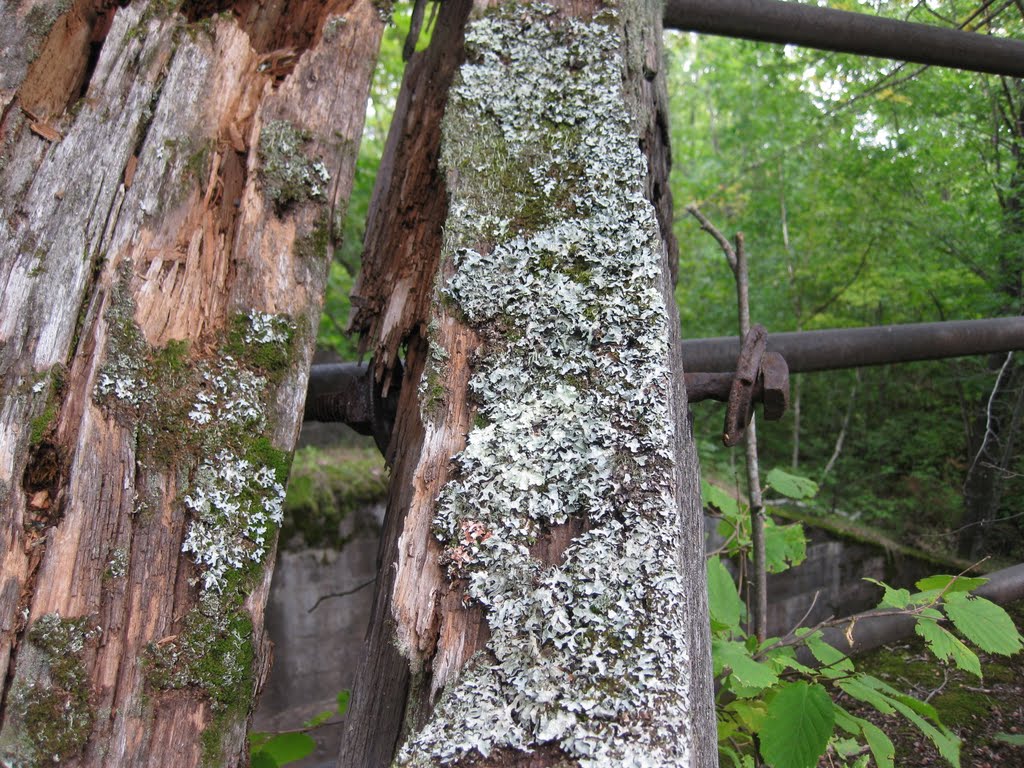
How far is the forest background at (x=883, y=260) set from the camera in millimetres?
5176

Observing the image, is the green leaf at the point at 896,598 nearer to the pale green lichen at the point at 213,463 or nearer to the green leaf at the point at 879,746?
the green leaf at the point at 879,746

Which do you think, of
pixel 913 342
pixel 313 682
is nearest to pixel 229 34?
pixel 913 342

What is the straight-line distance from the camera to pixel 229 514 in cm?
114

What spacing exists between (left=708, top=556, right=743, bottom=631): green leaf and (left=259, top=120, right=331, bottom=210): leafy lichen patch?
1301 millimetres

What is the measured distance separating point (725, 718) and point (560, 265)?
1.28 meters

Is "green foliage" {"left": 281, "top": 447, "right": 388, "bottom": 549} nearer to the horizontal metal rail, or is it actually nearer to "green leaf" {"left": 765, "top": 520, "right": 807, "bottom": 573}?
"green leaf" {"left": 765, "top": 520, "right": 807, "bottom": 573}

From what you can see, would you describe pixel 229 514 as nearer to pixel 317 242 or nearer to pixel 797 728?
pixel 317 242

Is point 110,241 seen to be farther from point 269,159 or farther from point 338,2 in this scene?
point 338,2

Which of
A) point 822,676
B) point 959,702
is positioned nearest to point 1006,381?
point 959,702

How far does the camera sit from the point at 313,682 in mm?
5715

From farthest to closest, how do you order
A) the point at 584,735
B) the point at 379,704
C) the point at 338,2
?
the point at 338,2 < the point at 379,704 < the point at 584,735

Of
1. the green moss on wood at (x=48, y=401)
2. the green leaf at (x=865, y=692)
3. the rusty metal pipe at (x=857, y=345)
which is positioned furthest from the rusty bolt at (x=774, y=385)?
the green moss on wood at (x=48, y=401)

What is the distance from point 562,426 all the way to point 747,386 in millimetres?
459

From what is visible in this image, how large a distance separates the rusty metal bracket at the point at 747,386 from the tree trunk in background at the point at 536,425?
145 millimetres
